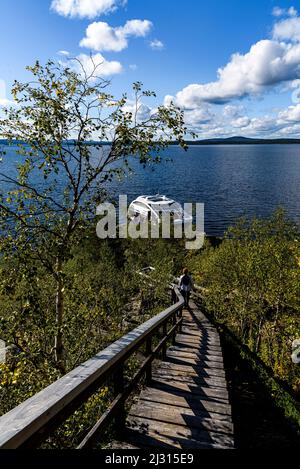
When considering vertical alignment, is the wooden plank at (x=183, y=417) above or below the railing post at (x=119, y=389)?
below

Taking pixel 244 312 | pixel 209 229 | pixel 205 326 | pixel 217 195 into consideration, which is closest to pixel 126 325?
pixel 244 312

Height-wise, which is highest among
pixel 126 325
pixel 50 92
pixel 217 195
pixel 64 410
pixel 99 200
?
pixel 217 195

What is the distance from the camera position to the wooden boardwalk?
13.4 feet

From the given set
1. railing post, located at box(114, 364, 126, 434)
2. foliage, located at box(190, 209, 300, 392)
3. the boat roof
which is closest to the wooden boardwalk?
railing post, located at box(114, 364, 126, 434)

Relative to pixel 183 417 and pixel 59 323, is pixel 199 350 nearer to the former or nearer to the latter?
pixel 59 323

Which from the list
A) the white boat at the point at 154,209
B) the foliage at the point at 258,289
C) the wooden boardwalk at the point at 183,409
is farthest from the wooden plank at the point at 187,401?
the white boat at the point at 154,209

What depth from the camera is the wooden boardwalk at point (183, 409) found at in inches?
160

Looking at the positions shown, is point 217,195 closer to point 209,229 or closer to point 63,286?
point 209,229

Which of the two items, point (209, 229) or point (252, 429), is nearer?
point (252, 429)

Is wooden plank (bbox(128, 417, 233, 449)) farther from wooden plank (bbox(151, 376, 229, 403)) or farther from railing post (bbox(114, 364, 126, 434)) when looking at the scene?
wooden plank (bbox(151, 376, 229, 403))

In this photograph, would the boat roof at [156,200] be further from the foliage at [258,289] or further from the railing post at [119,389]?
the railing post at [119,389]

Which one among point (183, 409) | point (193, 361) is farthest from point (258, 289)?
point (183, 409)

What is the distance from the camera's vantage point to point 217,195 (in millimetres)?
91688

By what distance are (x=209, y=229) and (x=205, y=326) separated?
46758 mm
